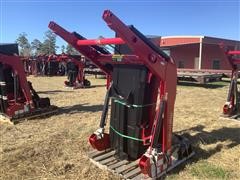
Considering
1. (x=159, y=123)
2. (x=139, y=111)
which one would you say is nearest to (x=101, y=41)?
(x=139, y=111)

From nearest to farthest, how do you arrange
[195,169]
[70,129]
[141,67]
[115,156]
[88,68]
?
1. [141,67]
2. [195,169]
3. [115,156]
4. [70,129]
5. [88,68]

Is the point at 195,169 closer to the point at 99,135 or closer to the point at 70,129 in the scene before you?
the point at 99,135

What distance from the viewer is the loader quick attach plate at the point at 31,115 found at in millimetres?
7325

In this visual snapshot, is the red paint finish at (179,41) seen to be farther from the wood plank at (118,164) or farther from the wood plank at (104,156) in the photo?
the wood plank at (118,164)

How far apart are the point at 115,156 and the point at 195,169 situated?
118cm

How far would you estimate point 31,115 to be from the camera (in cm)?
771

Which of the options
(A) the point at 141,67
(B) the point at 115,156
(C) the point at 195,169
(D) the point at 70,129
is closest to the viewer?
(A) the point at 141,67

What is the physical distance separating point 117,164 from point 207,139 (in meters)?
2.16

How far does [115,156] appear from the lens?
4.69 m

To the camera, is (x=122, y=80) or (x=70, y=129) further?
(x=70, y=129)

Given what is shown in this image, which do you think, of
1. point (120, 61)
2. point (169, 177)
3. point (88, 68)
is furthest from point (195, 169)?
point (88, 68)

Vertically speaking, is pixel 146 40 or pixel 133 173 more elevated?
pixel 146 40

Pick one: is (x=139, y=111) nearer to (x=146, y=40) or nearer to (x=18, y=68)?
(x=146, y=40)

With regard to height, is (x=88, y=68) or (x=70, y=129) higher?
(x=88, y=68)
